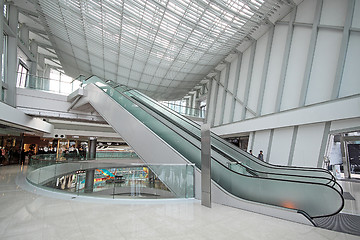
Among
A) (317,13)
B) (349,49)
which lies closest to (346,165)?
(349,49)

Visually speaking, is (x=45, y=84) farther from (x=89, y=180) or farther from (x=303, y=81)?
(x=303, y=81)

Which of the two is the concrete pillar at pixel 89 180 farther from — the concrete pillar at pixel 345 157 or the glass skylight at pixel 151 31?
the concrete pillar at pixel 345 157

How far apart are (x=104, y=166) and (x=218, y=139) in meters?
4.36

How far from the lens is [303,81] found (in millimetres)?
12312

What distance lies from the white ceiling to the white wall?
6.40 ft

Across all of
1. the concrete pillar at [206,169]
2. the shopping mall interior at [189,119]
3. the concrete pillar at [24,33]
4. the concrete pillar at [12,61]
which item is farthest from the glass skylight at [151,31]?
the concrete pillar at [206,169]

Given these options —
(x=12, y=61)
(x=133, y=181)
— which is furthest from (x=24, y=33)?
(x=133, y=181)

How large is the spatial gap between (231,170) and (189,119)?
4.94 meters

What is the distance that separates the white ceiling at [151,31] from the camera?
43.0 feet

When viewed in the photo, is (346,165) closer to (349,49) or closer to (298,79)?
(298,79)

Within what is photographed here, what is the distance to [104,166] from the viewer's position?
6.16 m

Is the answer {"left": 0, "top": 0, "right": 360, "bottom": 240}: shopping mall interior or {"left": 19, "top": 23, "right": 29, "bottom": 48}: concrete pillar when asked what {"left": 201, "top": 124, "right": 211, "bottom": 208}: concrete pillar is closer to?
{"left": 0, "top": 0, "right": 360, "bottom": 240}: shopping mall interior

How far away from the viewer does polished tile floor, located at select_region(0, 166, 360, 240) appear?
2926 mm

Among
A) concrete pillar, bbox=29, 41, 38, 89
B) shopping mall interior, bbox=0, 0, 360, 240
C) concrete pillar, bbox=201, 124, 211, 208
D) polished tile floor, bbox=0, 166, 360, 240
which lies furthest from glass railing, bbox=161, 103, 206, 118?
polished tile floor, bbox=0, 166, 360, 240
